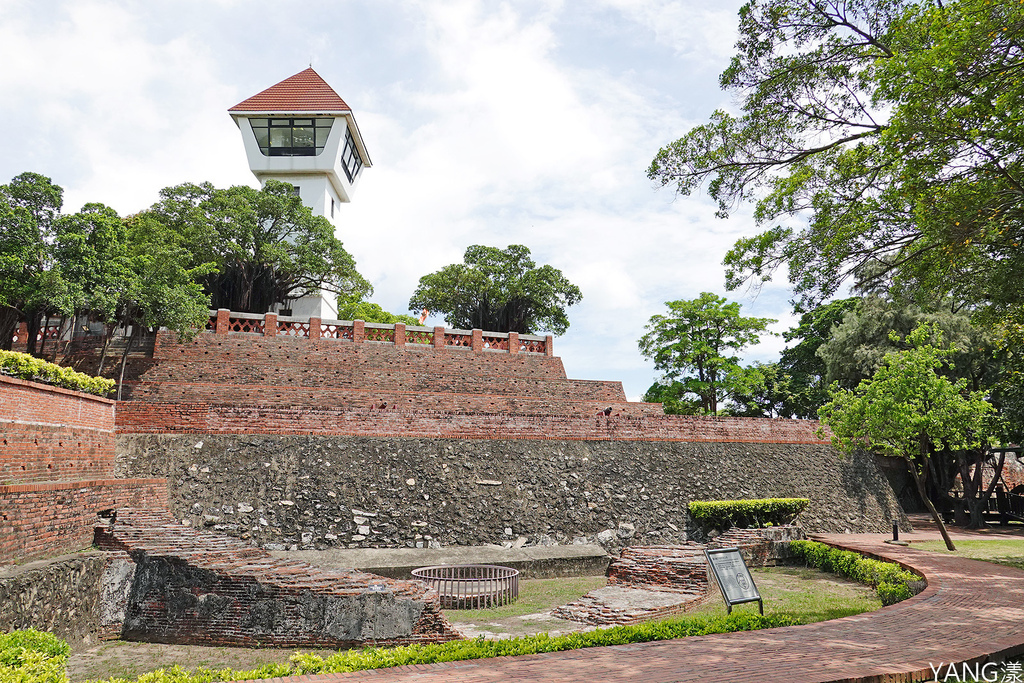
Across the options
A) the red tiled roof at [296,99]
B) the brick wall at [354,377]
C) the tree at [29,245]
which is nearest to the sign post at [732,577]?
the brick wall at [354,377]

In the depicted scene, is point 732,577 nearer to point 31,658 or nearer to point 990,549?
point 31,658

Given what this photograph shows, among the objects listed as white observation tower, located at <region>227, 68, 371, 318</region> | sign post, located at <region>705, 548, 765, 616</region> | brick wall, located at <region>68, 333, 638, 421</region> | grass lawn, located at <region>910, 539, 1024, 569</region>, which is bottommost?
grass lawn, located at <region>910, 539, 1024, 569</region>

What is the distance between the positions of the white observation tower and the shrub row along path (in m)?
24.8

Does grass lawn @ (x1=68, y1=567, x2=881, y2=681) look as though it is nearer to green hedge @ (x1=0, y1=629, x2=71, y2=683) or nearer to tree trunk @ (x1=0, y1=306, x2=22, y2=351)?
green hedge @ (x1=0, y1=629, x2=71, y2=683)

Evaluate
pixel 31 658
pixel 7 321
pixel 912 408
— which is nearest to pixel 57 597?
pixel 31 658

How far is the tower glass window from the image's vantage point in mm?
29188

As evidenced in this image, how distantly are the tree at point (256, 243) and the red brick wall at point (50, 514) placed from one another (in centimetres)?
1464

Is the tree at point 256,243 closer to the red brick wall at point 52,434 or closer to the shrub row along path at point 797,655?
the red brick wall at point 52,434

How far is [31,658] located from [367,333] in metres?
16.2

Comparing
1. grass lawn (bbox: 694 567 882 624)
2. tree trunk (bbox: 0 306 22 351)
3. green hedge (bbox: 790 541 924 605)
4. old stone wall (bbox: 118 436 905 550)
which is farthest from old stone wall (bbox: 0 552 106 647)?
green hedge (bbox: 790 541 924 605)

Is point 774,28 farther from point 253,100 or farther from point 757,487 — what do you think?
point 253,100

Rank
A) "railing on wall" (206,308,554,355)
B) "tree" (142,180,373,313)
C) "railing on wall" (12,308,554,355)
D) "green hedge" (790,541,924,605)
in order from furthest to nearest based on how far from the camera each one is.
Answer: "tree" (142,180,373,313) < "railing on wall" (206,308,554,355) < "railing on wall" (12,308,554,355) < "green hedge" (790,541,924,605)

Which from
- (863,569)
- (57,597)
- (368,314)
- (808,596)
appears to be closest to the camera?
(57,597)

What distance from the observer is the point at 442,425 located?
46.9 ft
